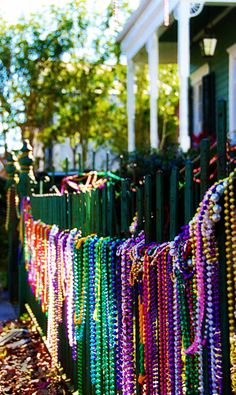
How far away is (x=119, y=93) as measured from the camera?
21.0 m

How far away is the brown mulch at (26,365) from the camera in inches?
184

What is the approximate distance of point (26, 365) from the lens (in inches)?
213

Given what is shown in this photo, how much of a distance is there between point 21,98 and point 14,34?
1.86 metres

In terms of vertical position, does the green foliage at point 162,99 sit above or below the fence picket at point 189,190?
above

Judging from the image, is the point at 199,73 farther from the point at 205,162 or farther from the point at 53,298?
the point at 205,162

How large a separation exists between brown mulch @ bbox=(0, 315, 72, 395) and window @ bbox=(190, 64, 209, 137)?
866 cm

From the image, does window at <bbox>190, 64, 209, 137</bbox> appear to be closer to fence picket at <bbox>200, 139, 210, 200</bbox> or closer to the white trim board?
the white trim board

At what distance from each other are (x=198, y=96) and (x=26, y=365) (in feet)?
35.4

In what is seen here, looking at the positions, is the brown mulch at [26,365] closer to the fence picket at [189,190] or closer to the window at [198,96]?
the fence picket at [189,190]

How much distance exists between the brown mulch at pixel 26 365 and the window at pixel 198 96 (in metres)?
8.66

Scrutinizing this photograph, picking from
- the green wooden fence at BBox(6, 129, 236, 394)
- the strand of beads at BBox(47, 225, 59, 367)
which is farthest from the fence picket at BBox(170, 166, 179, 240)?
the strand of beads at BBox(47, 225, 59, 367)

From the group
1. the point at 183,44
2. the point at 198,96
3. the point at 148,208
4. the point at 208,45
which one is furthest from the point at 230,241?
the point at 198,96

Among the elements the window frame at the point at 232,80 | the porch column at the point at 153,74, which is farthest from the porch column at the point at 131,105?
the window frame at the point at 232,80

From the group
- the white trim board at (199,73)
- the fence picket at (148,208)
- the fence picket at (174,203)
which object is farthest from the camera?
the white trim board at (199,73)
